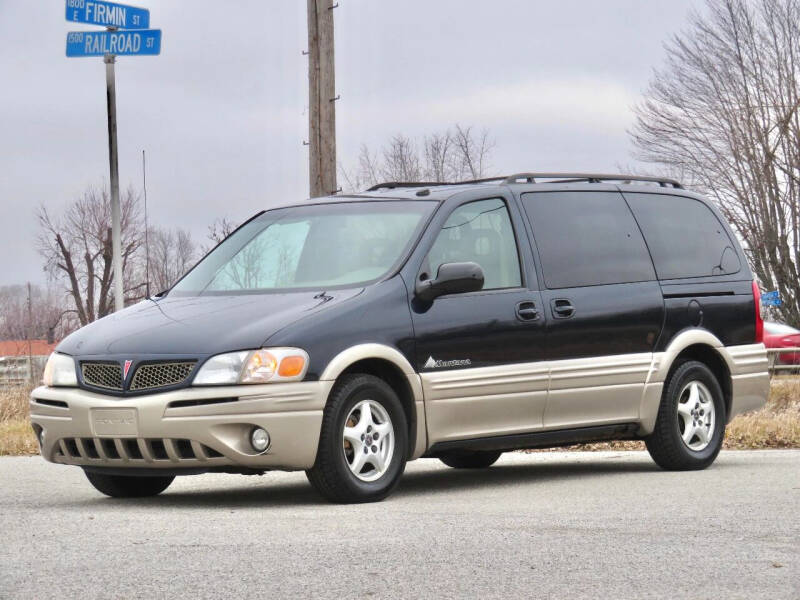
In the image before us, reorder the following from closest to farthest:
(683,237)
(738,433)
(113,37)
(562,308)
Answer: (562,308), (683,237), (113,37), (738,433)

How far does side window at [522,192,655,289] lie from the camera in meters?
10.1

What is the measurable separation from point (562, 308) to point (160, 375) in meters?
2.88

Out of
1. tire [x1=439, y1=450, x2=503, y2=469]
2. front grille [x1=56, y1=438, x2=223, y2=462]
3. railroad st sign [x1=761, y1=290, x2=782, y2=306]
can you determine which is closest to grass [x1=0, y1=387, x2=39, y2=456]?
tire [x1=439, y1=450, x2=503, y2=469]

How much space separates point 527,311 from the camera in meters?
9.69

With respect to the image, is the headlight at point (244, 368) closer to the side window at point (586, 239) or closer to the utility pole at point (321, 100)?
the side window at point (586, 239)

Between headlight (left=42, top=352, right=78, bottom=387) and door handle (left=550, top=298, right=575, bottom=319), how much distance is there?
3082 mm

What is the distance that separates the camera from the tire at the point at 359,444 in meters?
8.33

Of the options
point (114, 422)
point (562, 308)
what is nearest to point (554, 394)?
point (562, 308)

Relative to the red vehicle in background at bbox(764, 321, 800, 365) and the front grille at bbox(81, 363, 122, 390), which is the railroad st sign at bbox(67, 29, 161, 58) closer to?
the front grille at bbox(81, 363, 122, 390)

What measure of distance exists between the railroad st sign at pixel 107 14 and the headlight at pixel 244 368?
20.5 feet

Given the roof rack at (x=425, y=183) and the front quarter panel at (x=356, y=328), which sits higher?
the roof rack at (x=425, y=183)

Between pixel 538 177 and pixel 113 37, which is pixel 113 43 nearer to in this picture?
pixel 113 37

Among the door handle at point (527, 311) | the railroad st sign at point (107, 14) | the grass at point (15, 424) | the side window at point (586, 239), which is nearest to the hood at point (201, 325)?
the door handle at point (527, 311)

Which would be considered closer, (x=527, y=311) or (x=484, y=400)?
(x=484, y=400)
